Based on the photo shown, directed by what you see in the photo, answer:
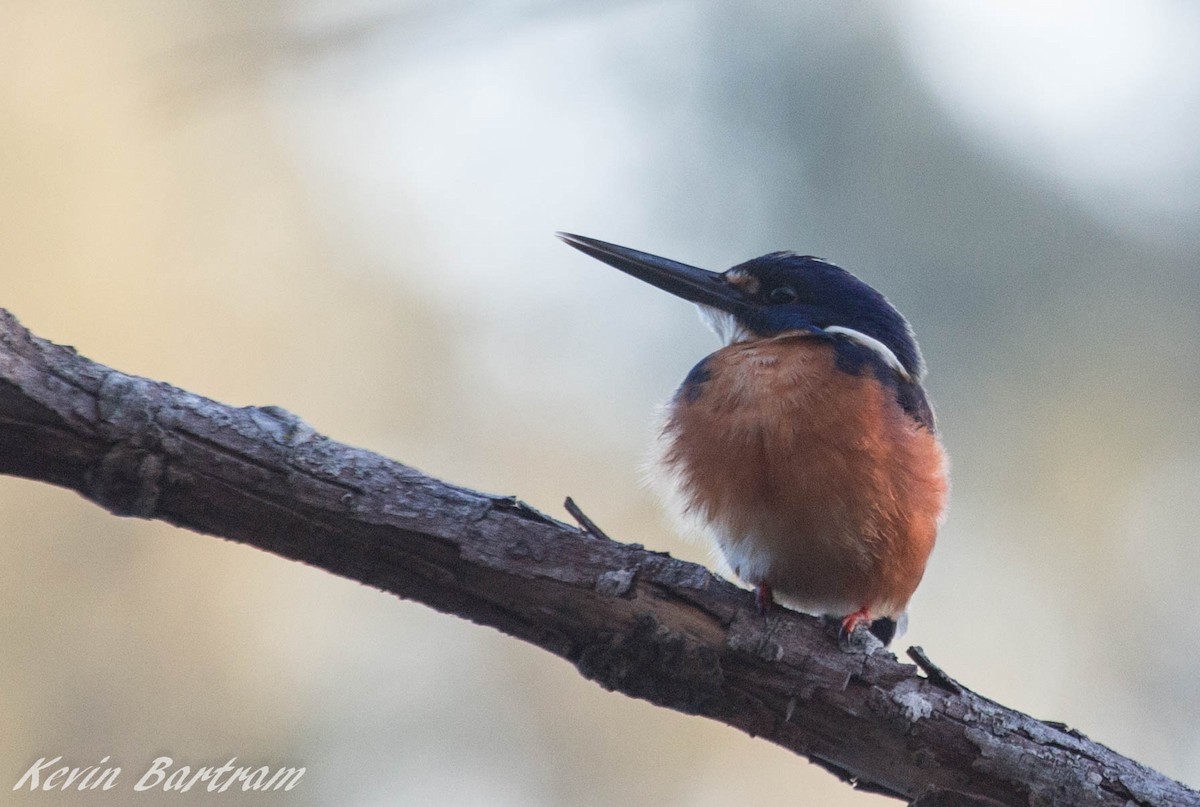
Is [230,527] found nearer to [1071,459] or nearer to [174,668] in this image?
[174,668]

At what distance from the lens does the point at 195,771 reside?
5289 mm

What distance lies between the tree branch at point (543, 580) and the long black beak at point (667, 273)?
1956mm

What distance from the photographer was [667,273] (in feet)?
15.8

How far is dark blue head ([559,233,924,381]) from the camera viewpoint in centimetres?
452

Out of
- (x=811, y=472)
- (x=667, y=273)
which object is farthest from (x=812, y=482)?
(x=667, y=273)

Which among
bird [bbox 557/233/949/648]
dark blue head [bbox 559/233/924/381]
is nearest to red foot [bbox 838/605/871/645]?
bird [bbox 557/233/949/648]

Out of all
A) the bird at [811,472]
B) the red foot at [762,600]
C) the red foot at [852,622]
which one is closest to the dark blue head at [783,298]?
the bird at [811,472]

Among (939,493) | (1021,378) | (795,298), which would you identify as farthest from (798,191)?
(939,493)

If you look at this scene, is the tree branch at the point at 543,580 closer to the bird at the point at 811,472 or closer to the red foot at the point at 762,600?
the red foot at the point at 762,600

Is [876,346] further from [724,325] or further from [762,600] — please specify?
[762,600]

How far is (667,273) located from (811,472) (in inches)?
62.9

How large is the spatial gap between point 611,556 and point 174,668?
4.39 metres

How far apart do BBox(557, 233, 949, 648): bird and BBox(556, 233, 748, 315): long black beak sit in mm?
544

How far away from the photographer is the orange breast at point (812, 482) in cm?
348
